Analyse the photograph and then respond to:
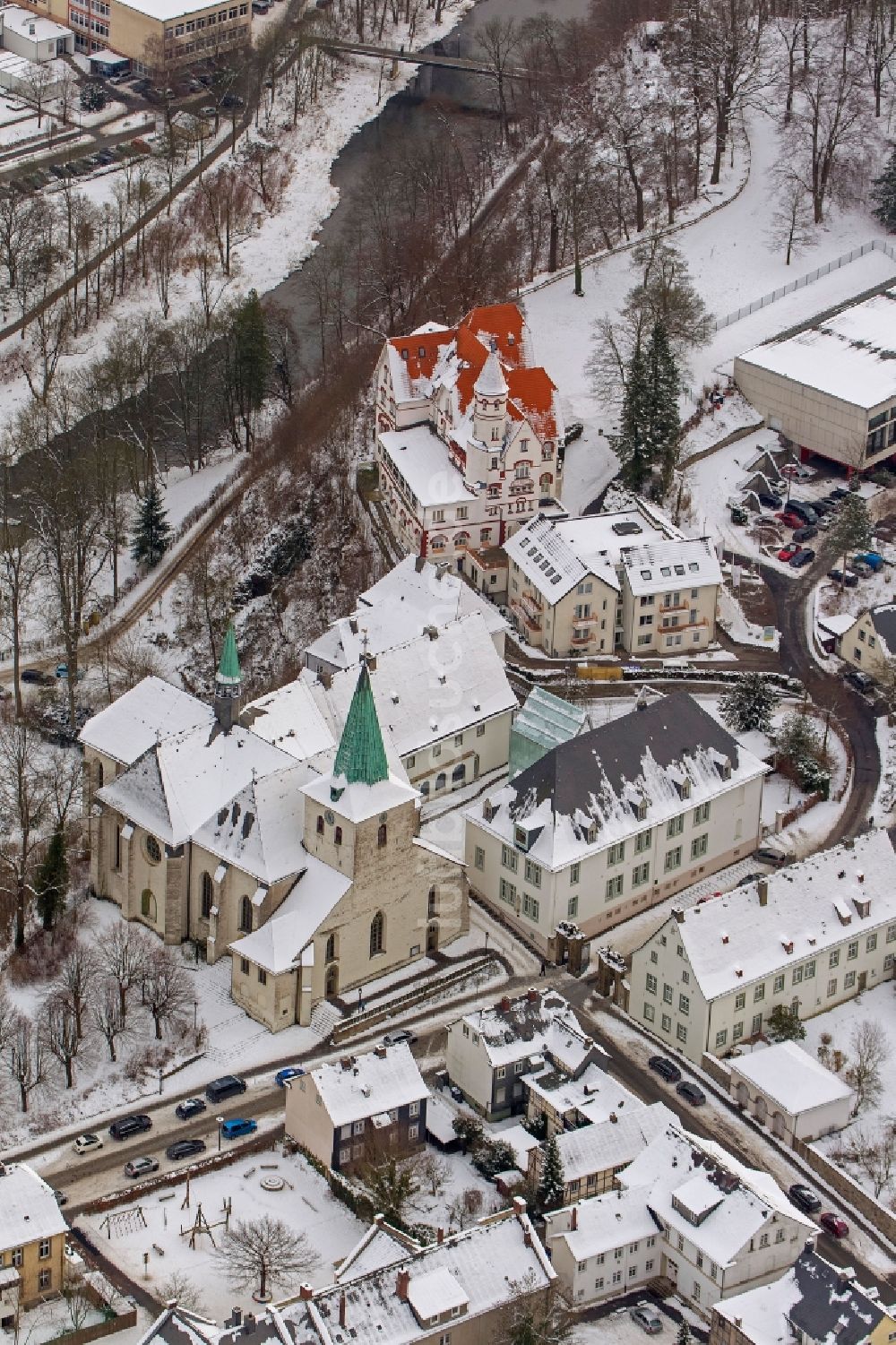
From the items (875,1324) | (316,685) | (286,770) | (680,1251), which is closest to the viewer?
(875,1324)

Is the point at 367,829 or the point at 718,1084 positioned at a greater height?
the point at 367,829

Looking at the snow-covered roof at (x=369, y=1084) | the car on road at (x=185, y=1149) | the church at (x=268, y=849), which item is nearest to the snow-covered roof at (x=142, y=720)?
the church at (x=268, y=849)

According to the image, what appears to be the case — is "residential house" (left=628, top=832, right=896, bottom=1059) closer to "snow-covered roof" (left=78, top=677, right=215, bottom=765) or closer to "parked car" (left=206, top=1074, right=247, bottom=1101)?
"parked car" (left=206, top=1074, right=247, bottom=1101)

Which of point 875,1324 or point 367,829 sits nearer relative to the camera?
point 875,1324

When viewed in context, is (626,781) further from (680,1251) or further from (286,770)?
(680,1251)

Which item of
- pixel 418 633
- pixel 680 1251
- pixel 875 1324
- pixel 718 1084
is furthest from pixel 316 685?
pixel 875 1324

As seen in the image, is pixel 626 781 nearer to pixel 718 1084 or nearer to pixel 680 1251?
pixel 718 1084

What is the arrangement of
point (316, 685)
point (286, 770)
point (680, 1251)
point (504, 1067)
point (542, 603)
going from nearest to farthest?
point (680, 1251)
point (504, 1067)
point (286, 770)
point (316, 685)
point (542, 603)

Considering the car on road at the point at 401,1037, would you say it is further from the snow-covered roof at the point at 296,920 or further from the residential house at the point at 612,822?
the residential house at the point at 612,822
